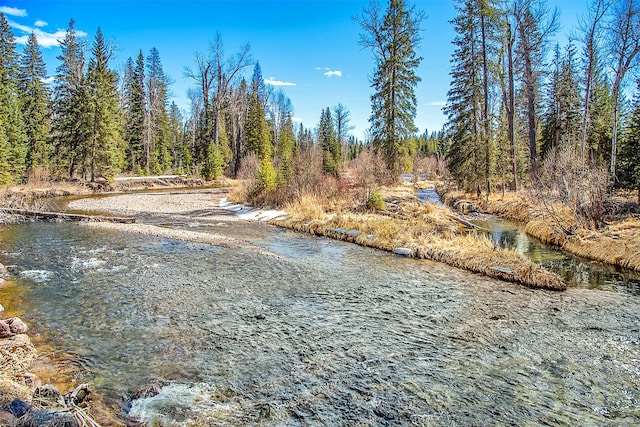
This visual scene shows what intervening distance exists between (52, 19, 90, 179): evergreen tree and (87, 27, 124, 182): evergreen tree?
0.48m

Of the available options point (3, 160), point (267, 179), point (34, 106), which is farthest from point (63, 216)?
point (34, 106)

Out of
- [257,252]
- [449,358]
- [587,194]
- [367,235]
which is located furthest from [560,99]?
[449,358]

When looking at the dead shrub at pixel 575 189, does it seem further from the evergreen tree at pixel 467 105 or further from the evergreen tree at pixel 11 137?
the evergreen tree at pixel 11 137

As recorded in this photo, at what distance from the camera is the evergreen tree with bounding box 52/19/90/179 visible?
29797 millimetres

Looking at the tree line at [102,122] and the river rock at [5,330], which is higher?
the tree line at [102,122]

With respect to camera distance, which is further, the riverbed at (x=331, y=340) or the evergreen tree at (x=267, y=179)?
the evergreen tree at (x=267, y=179)

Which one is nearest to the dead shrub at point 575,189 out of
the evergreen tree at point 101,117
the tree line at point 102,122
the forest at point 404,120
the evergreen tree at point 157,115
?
the forest at point 404,120

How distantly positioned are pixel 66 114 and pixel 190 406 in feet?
119

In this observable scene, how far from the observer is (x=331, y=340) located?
5.55 metres

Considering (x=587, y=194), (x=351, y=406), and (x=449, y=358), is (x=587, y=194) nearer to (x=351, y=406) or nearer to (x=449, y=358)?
(x=449, y=358)

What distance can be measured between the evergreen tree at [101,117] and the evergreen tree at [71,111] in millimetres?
480

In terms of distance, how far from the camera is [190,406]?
3.88m

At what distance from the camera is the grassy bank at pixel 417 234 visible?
355 inches

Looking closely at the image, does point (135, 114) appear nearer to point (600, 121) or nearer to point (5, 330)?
point (5, 330)
